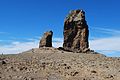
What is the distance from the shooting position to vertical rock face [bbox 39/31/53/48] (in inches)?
2330

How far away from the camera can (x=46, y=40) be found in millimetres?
59156

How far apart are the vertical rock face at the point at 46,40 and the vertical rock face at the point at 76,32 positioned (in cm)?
266

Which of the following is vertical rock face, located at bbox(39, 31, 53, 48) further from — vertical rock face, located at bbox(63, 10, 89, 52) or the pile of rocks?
vertical rock face, located at bbox(63, 10, 89, 52)

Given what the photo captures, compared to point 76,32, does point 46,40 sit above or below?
below

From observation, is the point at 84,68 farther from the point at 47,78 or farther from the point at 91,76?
the point at 47,78

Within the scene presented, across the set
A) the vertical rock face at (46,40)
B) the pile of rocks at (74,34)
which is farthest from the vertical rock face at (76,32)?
the vertical rock face at (46,40)

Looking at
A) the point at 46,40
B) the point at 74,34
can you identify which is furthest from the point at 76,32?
the point at 46,40

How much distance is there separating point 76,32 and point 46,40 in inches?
217

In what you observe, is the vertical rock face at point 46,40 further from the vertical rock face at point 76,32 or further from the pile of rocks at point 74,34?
the vertical rock face at point 76,32

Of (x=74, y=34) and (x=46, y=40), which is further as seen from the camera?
(x=74, y=34)

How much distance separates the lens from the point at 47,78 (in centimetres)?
2656

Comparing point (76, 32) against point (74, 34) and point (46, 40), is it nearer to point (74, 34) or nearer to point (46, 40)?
point (74, 34)

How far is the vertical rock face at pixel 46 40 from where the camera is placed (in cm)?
5918

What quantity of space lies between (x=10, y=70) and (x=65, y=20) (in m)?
32.4
